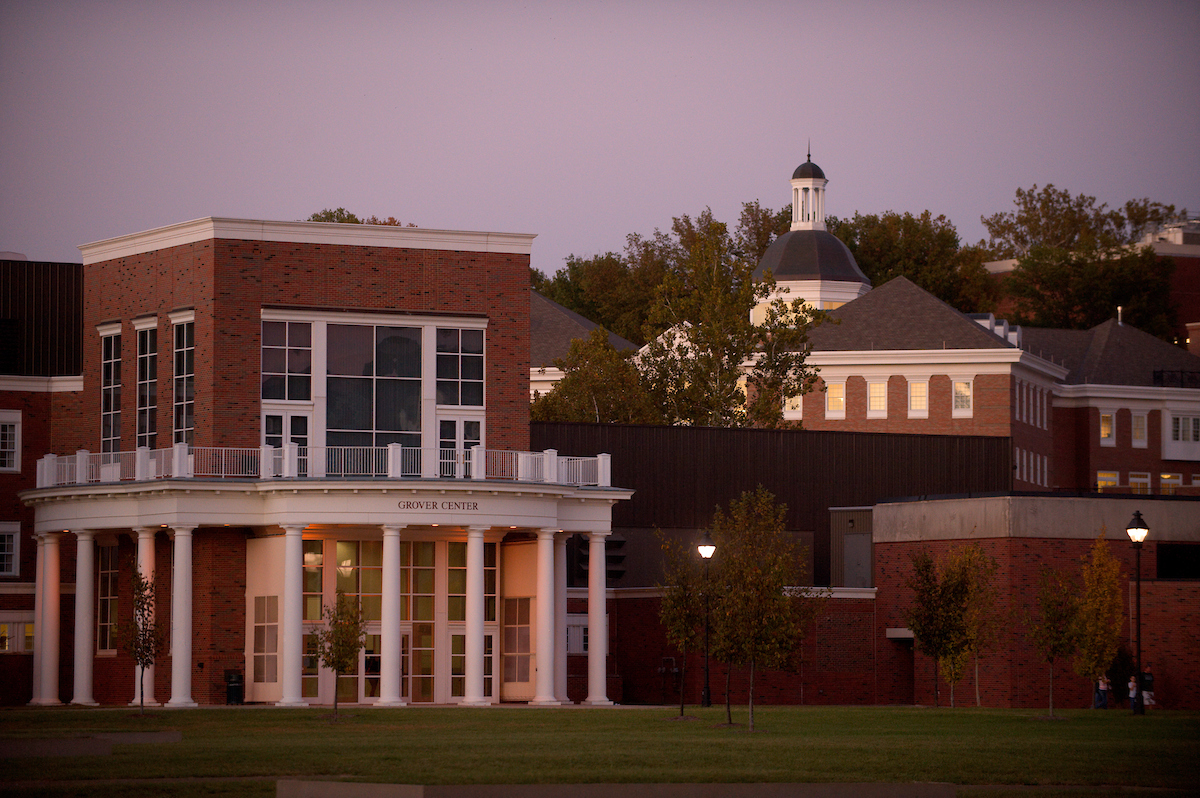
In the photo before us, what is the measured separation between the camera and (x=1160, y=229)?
456 ft

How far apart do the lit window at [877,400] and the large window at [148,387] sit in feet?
141

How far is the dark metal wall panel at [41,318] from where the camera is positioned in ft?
190

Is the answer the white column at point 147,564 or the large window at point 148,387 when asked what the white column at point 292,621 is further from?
the large window at point 148,387

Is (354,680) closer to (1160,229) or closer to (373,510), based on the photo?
(373,510)

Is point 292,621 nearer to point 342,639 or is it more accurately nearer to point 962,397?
point 342,639

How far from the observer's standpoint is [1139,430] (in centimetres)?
9662

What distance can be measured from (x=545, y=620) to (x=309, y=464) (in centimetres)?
760

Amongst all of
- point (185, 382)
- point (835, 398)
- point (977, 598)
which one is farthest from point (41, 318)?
point (835, 398)

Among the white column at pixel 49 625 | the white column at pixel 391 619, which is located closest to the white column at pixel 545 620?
the white column at pixel 391 619

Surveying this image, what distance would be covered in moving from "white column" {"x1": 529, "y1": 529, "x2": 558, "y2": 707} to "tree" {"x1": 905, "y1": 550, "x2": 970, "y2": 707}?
9460 mm

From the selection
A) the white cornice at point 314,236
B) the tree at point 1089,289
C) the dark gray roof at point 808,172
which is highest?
the dark gray roof at point 808,172

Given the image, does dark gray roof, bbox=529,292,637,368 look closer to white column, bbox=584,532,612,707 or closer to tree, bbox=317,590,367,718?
white column, bbox=584,532,612,707

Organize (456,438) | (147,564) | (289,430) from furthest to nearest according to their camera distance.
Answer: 1. (456,438)
2. (289,430)
3. (147,564)

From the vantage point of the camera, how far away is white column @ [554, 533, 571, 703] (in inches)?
2045
